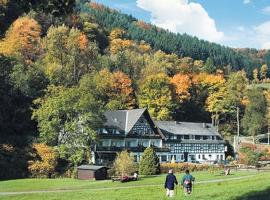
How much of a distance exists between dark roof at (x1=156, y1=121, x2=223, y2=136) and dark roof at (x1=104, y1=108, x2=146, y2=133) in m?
8.76

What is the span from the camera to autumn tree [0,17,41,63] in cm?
9828

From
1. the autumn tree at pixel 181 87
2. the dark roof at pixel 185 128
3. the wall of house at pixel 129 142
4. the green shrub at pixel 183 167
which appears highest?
the autumn tree at pixel 181 87

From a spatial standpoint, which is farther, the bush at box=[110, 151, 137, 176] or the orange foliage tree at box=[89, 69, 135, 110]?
the orange foliage tree at box=[89, 69, 135, 110]

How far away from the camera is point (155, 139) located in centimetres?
8581

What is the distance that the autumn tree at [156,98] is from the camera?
101312mm

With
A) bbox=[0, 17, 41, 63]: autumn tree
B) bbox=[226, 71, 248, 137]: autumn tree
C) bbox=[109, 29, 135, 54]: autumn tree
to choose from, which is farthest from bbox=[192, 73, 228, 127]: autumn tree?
bbox=[0, 17, 41, 63]: autumn tree

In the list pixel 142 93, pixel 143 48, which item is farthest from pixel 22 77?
pixel 143 48

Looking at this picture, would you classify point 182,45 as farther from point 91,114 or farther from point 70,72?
point 91,114

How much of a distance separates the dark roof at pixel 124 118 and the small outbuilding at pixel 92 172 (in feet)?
65.0

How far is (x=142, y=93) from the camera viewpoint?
103062 millimetres

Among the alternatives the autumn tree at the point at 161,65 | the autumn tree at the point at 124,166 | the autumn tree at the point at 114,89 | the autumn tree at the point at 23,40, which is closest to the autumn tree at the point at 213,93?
the autumn tree at the point at 161,65

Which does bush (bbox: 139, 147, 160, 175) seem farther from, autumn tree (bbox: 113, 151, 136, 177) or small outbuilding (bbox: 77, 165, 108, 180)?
small outbuilding (bbox: 77, 165, 108, 180)

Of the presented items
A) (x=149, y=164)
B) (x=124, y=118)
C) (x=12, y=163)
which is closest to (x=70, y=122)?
(x=12, y=163)

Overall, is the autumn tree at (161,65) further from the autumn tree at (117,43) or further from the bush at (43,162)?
the bush at (43,162)
